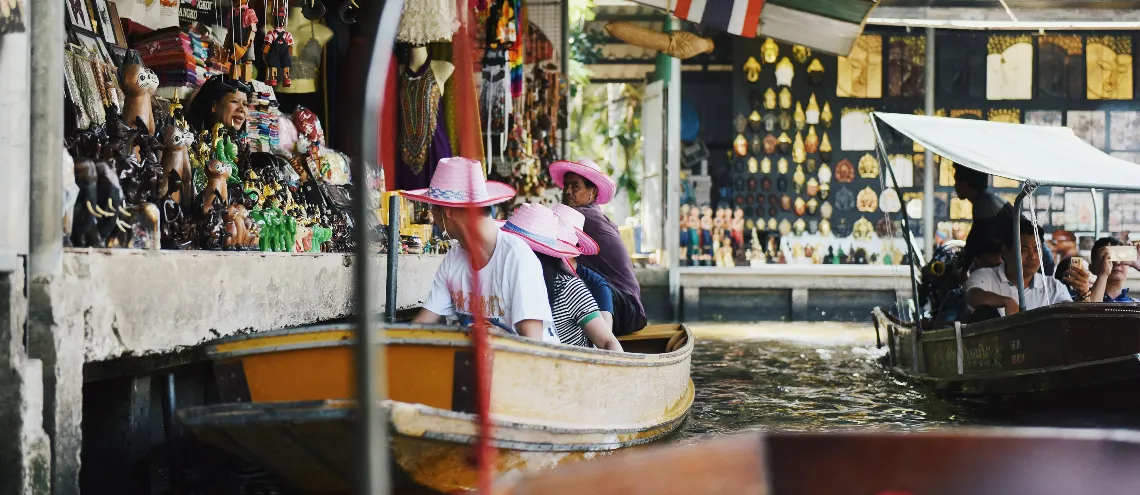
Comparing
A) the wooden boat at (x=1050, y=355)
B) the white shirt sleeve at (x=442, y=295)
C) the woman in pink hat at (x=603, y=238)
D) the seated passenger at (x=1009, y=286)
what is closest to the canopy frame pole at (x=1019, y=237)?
the wooden boat at (x=1050, y=355)

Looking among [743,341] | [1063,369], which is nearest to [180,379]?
[1063,369]

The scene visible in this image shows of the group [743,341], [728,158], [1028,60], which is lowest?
[743,341]

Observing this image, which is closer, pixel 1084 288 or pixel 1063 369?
pixel 1063 369

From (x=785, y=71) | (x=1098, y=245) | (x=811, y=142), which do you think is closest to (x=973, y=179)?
(x=1098, y=245)

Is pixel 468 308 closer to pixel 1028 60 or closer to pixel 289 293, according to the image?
pixel 289 293

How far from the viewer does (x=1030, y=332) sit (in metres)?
6.46

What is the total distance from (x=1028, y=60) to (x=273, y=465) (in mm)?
13571

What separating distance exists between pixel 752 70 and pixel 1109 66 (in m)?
4.69

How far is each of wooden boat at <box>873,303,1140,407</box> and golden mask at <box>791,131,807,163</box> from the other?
24.4 feet

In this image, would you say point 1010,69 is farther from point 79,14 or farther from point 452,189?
point 79,14

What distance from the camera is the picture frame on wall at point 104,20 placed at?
15.9 feet

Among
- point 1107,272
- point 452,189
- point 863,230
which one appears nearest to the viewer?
point 452,189

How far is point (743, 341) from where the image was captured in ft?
39.3

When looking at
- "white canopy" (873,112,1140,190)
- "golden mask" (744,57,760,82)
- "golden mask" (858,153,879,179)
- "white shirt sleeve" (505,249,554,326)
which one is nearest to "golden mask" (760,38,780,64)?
"golden mask" (744,57,760,82)
